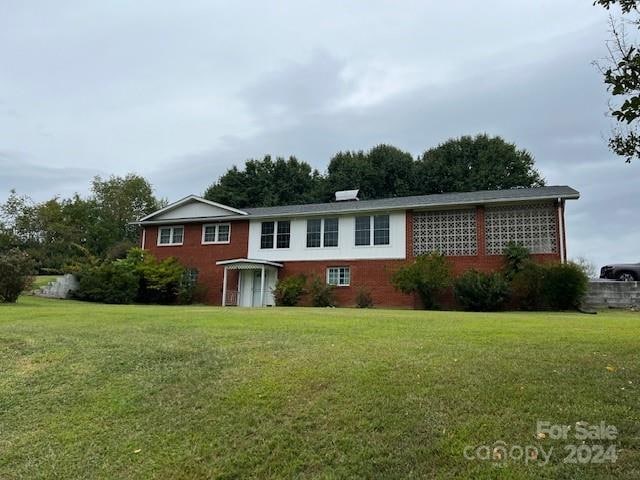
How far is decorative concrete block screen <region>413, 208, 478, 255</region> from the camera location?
22.9m

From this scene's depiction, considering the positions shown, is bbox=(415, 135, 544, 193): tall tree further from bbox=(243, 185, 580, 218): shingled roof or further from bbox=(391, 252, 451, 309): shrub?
bbox=(391, 252, 451, 309): shrub

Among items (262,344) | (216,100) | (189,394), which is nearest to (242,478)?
(189,394)

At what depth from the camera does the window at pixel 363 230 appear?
2494cm

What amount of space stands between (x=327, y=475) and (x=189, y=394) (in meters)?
2.48

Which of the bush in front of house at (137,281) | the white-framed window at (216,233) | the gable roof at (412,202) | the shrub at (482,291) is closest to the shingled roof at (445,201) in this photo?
the gable roof at (412,202)

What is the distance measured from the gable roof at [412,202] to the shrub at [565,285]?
3158 mm

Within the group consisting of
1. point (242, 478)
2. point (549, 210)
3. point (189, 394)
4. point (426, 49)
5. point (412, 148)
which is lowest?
point (242, 478)

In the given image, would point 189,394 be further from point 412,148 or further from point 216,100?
point 412,148

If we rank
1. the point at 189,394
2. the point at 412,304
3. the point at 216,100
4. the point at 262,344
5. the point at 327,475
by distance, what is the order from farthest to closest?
the point at 412,304 → the point at 216,100 → the point at 262,344 → the point at 189,394 → the point at 327,475

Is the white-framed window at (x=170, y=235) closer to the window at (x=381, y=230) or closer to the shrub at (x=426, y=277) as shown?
the window at (x=381, y=230)

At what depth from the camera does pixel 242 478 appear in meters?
4.41

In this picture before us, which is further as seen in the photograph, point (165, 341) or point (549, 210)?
point (549, 210)

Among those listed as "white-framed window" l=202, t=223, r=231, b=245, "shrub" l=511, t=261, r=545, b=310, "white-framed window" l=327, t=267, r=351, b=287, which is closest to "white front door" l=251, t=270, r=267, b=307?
"white-framed window" l=202, t=223, r=231, b=245

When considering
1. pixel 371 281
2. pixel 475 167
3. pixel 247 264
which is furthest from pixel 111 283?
pixel 475 167
